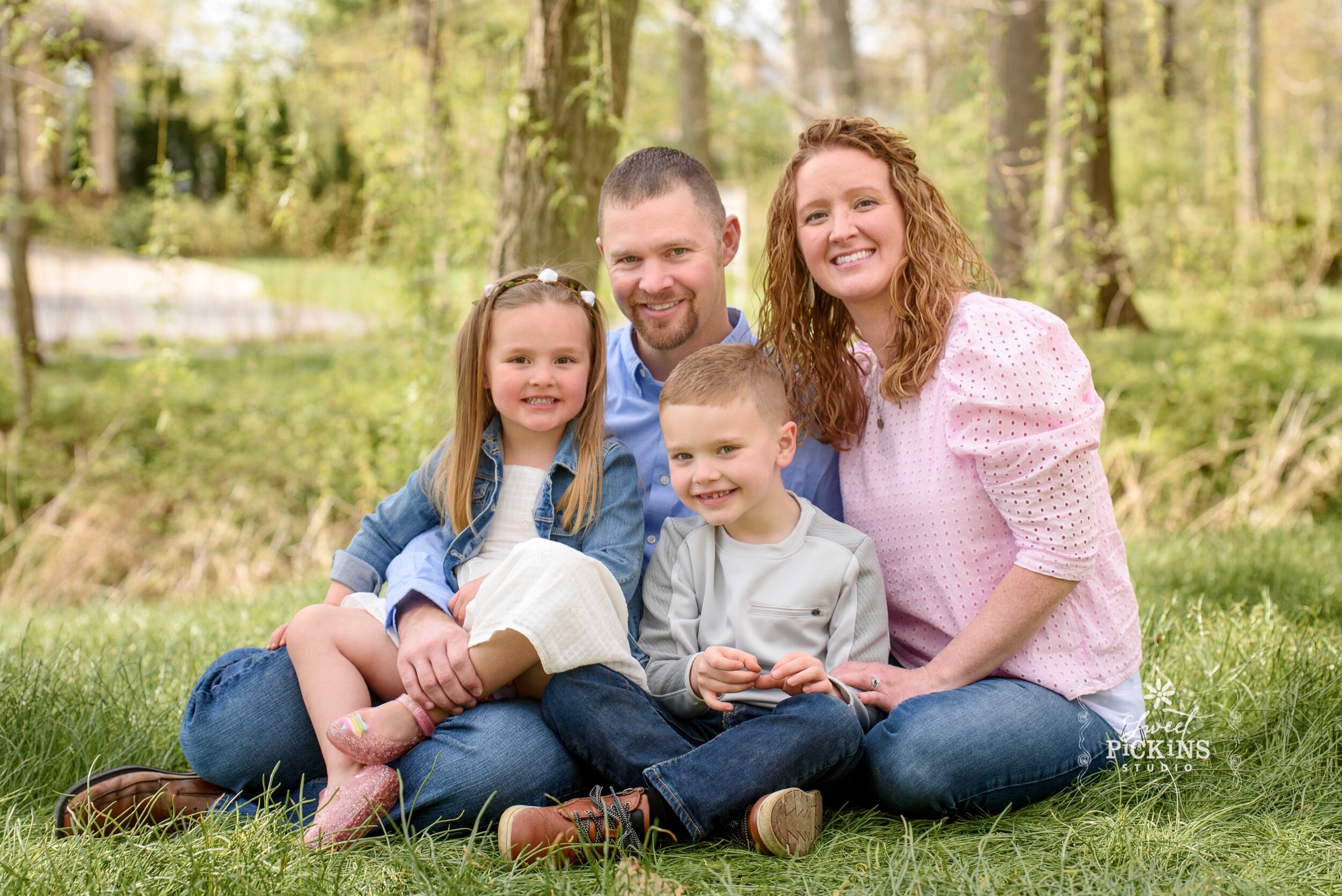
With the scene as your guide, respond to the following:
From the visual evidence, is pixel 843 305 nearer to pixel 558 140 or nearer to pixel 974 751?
pixel 974 751

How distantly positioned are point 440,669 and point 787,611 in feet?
2.39

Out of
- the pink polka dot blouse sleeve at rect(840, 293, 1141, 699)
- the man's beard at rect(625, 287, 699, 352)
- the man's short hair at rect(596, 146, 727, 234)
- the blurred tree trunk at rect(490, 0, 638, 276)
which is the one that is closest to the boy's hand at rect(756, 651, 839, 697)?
the pink polka dot blouse sleeve at rect(840, 293, 1141, 699)

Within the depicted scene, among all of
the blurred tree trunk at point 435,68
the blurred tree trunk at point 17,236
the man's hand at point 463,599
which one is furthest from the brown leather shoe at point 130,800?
the blurred tree trunk at point 17,236

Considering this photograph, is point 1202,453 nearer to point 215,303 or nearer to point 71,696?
point 71,696

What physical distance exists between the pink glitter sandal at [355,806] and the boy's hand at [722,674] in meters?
0.61

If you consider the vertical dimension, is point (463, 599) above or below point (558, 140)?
below

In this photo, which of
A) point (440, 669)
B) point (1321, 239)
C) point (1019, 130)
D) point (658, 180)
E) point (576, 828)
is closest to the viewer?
point (576, 828)

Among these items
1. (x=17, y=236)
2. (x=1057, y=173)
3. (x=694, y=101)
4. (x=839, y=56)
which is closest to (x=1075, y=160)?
(x=1057, y=173)

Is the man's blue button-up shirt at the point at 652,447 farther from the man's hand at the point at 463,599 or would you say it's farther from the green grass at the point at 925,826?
the green grass at the point at 925,826

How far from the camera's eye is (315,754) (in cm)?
Answer: 237

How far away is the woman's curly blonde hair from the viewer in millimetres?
2430

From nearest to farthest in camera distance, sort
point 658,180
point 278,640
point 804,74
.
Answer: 1. point 278,640
2. point 658,180
3. point 804,74

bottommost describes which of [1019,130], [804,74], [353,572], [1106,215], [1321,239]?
[353,572]

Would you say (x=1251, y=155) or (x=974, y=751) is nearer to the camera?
(x=974, y=751)
